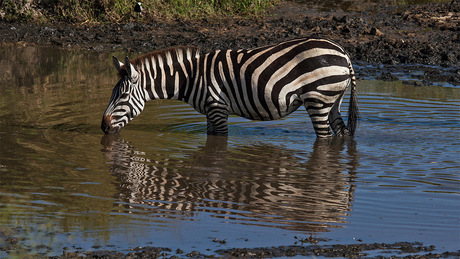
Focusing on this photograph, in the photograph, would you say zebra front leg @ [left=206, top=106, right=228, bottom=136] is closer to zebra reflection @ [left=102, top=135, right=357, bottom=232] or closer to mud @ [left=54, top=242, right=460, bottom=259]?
zebra reflection @ [left=102, top=135, right=357, bottom=232]

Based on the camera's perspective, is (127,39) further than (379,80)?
Yes

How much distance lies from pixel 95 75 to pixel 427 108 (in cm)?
660

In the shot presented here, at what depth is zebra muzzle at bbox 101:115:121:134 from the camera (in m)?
9.35

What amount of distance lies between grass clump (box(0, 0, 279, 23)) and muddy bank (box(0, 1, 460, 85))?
252 mm

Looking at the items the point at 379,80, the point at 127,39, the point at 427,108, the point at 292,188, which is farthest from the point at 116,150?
the point at 127,39

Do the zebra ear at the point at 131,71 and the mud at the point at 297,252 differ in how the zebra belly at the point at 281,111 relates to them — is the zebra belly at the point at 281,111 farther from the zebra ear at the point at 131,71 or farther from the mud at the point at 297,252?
the mud at the point at 297,252

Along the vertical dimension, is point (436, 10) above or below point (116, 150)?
above

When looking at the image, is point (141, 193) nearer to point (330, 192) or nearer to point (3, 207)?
point (3, 207)

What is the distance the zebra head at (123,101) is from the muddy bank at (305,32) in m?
6.08

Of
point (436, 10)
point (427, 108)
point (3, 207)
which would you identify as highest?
point (436, 10)


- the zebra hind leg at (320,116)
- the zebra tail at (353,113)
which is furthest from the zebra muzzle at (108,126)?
the zebra tail at (353,113)

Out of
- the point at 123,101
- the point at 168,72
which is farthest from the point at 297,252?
the point at 123,101

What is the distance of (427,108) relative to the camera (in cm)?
1102

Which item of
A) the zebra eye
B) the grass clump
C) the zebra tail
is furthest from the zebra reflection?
the grass clump
